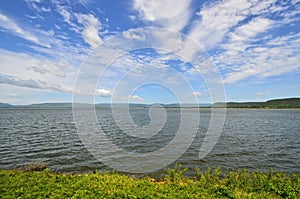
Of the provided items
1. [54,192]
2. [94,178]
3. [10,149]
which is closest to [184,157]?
[94,178]

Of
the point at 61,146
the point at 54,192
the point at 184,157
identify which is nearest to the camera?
the point at 54,192

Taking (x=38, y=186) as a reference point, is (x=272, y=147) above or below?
below

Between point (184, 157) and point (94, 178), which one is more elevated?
point (94, 178)

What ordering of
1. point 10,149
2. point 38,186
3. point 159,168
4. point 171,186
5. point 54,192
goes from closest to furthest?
point 54,192, point 38,186, point 171,186, point 159,168, point 10,149

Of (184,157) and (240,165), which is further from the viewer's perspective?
(184,157)

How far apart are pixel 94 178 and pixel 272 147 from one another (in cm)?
2441

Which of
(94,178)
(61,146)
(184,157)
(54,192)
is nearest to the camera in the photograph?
(54,192)

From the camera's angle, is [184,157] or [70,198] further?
[184,157]

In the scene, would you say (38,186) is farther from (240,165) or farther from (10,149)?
(10,149)

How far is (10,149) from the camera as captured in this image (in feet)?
75.9

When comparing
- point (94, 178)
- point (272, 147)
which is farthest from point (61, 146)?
point (272, 147)

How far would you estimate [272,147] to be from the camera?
1024 inches

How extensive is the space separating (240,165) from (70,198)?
16.1m

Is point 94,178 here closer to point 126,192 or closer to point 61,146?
point 126,192
